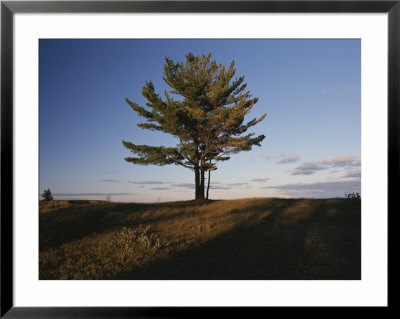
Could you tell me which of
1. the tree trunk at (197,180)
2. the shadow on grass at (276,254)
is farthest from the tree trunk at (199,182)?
the shadow on grass at (276,254)

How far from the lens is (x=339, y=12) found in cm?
296

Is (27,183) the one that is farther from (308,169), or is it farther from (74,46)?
(308,169)

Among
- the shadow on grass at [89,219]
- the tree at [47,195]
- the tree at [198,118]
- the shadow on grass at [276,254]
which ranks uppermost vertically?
the tree at [198,118]

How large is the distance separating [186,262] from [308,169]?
3.06m

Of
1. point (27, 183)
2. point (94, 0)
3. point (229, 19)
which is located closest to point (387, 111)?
point (229, 19)

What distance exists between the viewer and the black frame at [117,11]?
2783 mm

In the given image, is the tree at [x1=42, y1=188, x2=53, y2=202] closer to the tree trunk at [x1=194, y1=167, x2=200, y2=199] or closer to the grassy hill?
the grassy hill

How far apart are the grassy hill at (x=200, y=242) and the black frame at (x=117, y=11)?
0.52 metres

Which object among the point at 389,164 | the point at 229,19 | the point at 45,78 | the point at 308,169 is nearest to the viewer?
the point at 389,164

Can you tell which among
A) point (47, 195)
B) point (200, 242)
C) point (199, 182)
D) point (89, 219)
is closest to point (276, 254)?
point (200, 242)

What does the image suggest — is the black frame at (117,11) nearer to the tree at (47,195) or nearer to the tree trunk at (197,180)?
the tree at (47,195)

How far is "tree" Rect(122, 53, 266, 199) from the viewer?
7.39m

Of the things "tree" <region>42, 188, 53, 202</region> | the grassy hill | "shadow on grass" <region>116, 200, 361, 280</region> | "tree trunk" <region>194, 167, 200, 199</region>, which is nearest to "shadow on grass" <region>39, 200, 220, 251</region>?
the grassy hill

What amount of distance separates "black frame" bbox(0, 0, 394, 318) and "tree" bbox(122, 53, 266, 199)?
13.7ft
